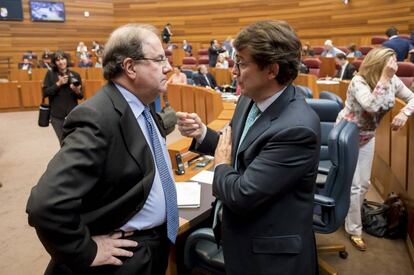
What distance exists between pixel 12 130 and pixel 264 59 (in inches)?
294

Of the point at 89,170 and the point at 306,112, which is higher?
the point at 306,112

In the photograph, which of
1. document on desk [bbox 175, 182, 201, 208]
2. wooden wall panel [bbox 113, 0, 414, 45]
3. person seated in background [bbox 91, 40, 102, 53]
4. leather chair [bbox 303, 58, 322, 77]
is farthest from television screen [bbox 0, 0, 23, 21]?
document on desk [bbox 175, 182, 201, 208]

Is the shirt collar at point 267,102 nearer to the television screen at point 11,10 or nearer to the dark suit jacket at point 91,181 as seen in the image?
the dark suit jacket at point 91,181

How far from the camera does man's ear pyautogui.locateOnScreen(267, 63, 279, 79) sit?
1.20 m

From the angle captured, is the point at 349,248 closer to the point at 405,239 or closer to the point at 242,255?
the point at 405,239

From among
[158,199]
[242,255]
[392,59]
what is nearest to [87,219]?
[158,199]

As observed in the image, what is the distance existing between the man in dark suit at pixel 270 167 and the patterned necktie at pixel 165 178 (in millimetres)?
204

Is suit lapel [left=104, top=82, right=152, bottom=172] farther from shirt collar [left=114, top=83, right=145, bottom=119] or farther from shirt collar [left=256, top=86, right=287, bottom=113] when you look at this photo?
shirt collar [left=256, top=86, right=287, bottom=113]

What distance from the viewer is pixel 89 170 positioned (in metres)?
1.08

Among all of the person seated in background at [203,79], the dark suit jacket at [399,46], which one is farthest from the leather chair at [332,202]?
the person seated in background at [203,79]

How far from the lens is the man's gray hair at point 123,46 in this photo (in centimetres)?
126

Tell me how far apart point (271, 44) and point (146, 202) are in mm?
672

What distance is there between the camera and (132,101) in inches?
51.6

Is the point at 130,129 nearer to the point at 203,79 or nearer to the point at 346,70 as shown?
the point at 346,70
